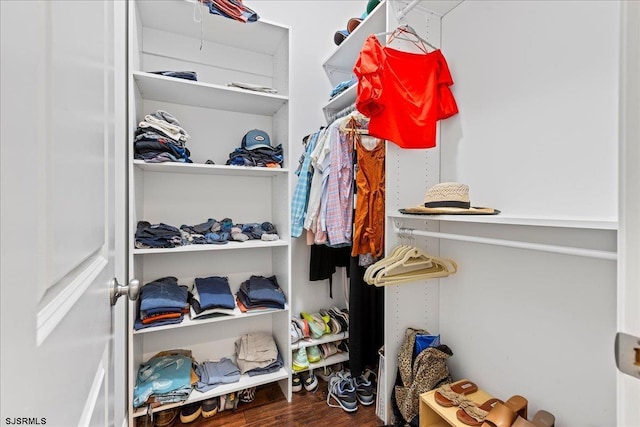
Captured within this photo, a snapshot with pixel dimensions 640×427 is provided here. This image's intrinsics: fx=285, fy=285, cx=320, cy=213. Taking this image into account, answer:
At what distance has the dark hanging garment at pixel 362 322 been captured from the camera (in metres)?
1.68

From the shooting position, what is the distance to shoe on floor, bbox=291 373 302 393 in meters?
1.87

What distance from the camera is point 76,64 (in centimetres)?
43

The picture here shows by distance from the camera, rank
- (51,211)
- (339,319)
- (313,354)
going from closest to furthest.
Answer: (51,211)
(313,354)
(339,319)

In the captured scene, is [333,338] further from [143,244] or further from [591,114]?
[591,114]

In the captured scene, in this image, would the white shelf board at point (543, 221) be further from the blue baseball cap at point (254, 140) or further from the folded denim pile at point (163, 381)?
the folded denim pile at point (163, 381)

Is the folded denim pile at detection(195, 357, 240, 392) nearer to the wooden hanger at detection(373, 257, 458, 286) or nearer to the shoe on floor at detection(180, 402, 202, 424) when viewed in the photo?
the shoe on floor at detection(180, 402, 202, 424)

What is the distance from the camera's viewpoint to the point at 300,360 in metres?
1.86

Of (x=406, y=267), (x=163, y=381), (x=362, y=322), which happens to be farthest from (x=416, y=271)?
(x=163, y=381)

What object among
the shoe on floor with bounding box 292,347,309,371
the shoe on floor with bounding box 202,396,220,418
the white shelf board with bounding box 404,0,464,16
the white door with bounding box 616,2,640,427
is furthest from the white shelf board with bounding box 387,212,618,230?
the shoe on floor with bounding box 202,396,220,418

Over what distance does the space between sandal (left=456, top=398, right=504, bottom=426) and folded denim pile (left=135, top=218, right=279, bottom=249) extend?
1257 mm

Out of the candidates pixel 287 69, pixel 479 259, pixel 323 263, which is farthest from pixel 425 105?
pixel 323 263

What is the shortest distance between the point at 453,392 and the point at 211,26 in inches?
92.8

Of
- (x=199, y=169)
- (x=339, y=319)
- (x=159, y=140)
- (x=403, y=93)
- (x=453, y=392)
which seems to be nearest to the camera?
(x=453, y=392)

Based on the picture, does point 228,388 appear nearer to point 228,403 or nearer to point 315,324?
point 228,403
